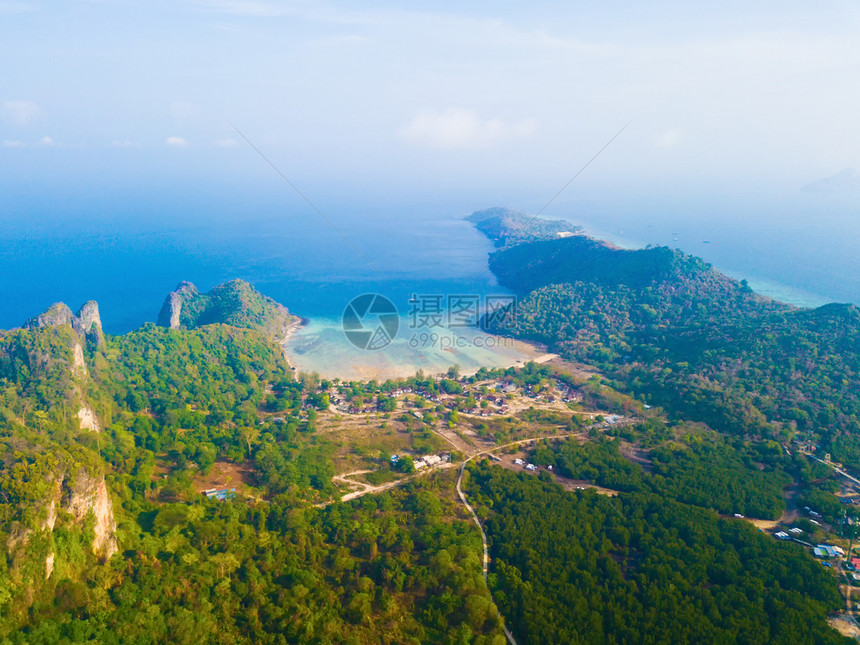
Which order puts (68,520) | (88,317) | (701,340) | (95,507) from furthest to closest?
(88,317)
(701,340)
(95,507)
(68,520)

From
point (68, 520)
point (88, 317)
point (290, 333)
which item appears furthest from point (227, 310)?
point (68, 520)

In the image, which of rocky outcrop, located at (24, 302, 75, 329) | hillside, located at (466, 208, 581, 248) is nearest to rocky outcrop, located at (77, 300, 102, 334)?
rocky outcrop, located at (24, 302, 75, 329)

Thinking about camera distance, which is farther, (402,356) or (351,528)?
(402,356)

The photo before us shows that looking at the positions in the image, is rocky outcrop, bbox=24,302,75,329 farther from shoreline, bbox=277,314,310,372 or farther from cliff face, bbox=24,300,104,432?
shoreline, bbox=277,314,310,372

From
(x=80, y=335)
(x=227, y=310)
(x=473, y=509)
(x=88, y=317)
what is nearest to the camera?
(x=473, y=509)

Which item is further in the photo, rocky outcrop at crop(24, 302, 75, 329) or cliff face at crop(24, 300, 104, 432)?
rocky outcrop at crop(24, 302, 75, 329)

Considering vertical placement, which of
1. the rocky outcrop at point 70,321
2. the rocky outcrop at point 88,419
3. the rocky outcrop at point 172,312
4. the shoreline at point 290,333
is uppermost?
the rocky outcrop at point 70,321

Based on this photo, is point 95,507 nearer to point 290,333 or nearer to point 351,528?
point 351,528

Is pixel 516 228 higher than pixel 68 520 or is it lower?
higher

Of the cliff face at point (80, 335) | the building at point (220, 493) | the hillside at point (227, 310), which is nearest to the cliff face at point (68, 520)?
the building at point (220, 493)

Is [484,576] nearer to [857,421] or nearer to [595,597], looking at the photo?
[595,597]

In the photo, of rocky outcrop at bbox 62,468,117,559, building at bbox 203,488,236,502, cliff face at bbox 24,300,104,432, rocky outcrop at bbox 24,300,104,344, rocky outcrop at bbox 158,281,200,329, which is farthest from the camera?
rocky outcrop at bbox 158,281,200,329

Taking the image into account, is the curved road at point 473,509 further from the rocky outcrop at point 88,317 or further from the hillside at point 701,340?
the rocky outcrop at point 88,317

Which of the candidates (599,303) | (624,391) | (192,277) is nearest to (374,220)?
(192,277)
